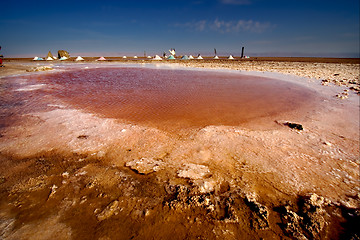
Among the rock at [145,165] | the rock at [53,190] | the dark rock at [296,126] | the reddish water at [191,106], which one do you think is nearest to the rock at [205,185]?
the rock at [145,165]

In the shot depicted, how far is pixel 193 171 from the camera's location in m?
2.62

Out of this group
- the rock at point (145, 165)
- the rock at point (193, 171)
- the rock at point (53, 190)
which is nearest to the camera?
the rock at point (53, 190)

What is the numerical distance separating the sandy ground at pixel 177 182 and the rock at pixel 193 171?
16 mm

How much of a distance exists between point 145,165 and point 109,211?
2.91ft

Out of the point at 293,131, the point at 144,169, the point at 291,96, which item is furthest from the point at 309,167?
the point at 291,96

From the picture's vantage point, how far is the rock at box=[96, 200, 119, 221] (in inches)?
74.5

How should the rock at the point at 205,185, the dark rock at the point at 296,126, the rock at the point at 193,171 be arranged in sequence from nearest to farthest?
the rock at the point at 205,185, the rock at the point at 193,171, the dark rock at the point at 296,126

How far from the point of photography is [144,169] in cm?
264

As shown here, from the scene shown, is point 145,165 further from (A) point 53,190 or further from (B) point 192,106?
(B) point 192,106

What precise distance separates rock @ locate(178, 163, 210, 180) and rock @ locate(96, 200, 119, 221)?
3.12ft

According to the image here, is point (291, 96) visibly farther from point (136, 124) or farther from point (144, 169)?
point (144, 169)

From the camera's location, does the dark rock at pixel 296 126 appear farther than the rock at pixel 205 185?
Yes

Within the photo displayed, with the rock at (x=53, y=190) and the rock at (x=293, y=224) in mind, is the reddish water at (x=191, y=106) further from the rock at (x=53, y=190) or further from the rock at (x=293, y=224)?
the rock at (x=293, y=224)

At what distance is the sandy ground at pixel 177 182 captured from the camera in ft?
5.93
